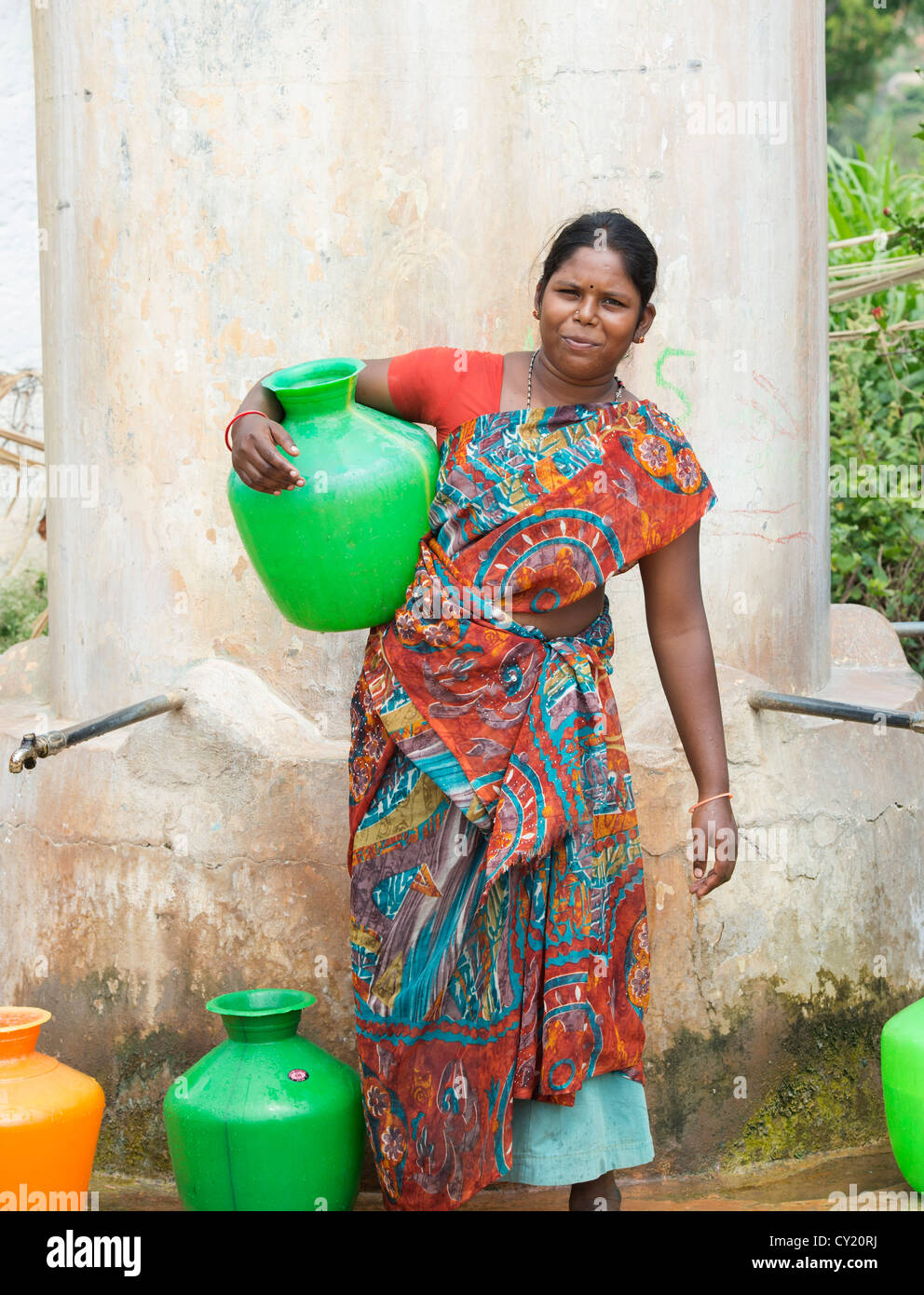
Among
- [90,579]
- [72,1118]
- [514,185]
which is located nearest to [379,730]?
[72,1118]

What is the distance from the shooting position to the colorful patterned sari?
96.9 inches

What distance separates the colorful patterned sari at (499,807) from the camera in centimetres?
246

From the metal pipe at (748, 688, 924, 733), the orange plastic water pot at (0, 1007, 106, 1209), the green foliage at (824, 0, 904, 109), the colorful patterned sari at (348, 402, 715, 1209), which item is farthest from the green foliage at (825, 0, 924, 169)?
the orange plastic water pot at (0, 1007, 106, 1209)

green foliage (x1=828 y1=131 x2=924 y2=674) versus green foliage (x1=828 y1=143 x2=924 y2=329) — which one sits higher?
green foliage (x1=828 y1=143 x2=924 y2=329)

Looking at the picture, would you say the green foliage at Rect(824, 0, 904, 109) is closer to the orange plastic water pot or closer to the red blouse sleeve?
the red blouse sleeve

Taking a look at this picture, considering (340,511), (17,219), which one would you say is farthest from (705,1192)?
(17,219)

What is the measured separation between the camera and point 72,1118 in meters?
2.63

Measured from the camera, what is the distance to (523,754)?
8.16 feet

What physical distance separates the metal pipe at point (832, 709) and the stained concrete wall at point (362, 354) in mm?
79

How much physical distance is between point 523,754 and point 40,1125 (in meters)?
1.05

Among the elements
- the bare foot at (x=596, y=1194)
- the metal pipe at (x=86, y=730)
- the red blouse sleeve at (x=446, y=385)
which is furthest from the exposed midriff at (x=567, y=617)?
the bare foot at (x=596, y=1194)

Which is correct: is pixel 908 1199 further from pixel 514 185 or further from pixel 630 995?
pixel 514 185

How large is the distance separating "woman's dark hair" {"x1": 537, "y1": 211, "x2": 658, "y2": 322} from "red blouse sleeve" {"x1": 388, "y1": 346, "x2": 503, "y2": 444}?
0.16 metres

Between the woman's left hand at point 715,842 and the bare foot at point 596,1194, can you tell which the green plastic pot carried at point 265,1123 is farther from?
the woman's left hand at point 715,842
